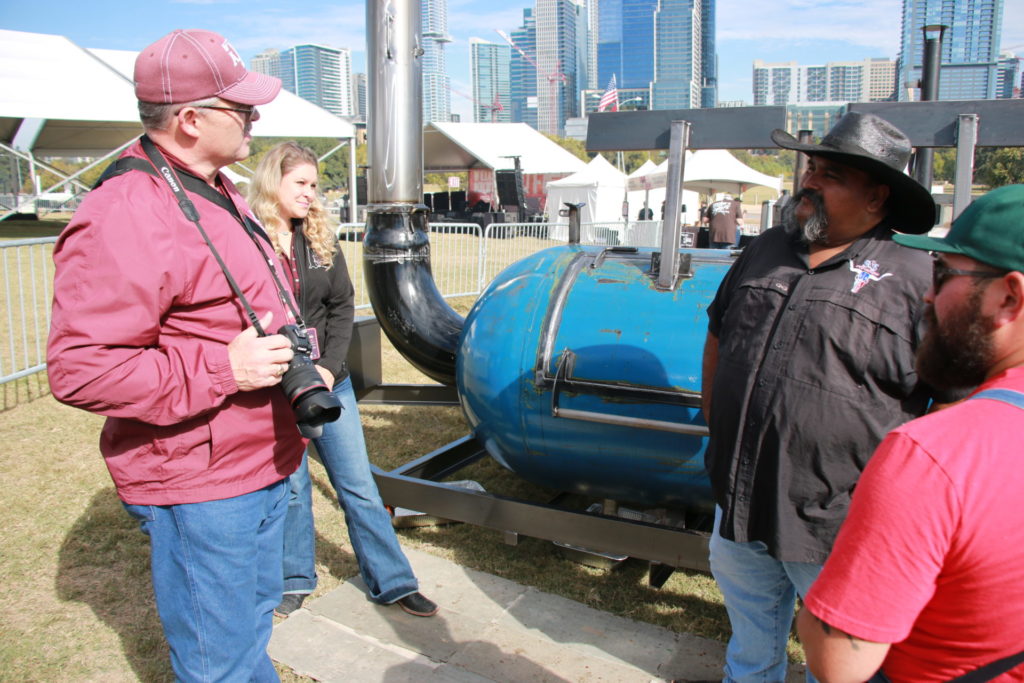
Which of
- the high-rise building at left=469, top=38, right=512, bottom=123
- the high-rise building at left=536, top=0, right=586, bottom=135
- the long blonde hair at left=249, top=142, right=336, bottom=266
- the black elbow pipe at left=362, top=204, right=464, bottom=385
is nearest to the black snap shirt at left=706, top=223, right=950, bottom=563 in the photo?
the long blonde hair at left=249, top=142, right=336, bottom=266

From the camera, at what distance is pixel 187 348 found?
176cm

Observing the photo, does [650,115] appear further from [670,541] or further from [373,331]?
[373,331]

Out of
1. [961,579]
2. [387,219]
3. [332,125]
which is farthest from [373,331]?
[332,125]

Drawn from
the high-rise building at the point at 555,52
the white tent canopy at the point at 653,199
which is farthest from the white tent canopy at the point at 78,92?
the high-rise building at the point at 555,52

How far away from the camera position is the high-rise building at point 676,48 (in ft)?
569

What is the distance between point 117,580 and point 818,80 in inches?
8086

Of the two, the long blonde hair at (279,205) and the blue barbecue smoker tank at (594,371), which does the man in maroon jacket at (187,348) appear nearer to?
the long blonde hair at (279,205)

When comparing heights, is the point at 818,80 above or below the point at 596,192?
above

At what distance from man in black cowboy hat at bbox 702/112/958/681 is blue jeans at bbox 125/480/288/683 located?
1314 millimetres

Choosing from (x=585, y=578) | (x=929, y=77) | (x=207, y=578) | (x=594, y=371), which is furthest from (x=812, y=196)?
(x=929, y=77)

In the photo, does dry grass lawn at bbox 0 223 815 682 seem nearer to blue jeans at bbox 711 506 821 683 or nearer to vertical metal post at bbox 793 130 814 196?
blue jeans at bbox 711 506 821 683

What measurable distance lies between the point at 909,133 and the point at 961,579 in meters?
2.52

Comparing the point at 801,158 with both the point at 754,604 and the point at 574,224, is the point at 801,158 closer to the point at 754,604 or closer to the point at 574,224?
the point at 574,224

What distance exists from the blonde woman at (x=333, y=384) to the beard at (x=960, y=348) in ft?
7.71
